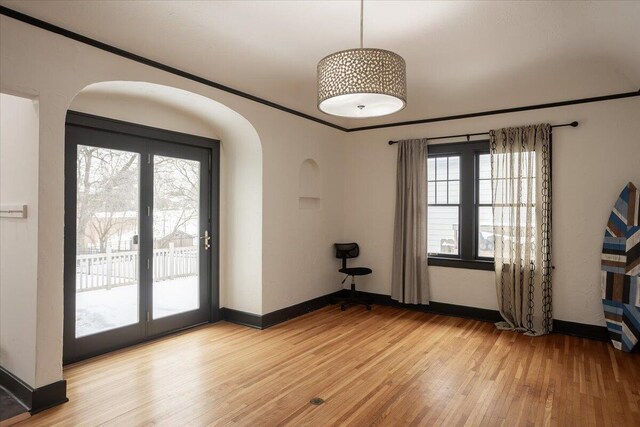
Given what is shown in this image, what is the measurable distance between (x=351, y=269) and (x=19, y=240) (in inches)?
151

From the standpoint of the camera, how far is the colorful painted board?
3848 mm

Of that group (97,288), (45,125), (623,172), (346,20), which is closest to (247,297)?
(97,288)

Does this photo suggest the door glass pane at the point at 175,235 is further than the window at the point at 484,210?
No

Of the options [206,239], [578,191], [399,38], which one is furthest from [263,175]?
[578,191]

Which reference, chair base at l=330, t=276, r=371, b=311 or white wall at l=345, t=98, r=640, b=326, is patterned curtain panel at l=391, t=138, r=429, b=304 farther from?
chair base at l=330, t=276, r=371, b=311

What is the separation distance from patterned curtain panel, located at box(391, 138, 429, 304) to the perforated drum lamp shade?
9.80ft

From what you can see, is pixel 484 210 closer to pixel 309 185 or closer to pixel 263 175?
pixel 309 185

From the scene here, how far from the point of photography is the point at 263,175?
455cm

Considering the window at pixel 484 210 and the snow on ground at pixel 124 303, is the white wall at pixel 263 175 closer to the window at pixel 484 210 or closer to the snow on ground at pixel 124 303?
the snow on ground at pixel 124 303

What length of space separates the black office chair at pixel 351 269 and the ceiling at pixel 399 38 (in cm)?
246

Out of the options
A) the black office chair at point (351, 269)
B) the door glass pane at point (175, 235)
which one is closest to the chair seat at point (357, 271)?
the black office chair at point (351, 269)

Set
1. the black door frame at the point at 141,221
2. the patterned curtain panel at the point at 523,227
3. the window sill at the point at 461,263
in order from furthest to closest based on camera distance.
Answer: the window sill at the point at 461,263
the patterned curtain panel at the point at 523,227
the black door frame at the point at 141,221

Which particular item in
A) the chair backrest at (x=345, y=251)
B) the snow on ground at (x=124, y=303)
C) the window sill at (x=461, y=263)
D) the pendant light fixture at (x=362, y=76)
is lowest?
the snow on ground at (x=124, y=303)

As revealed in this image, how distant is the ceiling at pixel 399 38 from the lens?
103 inches
